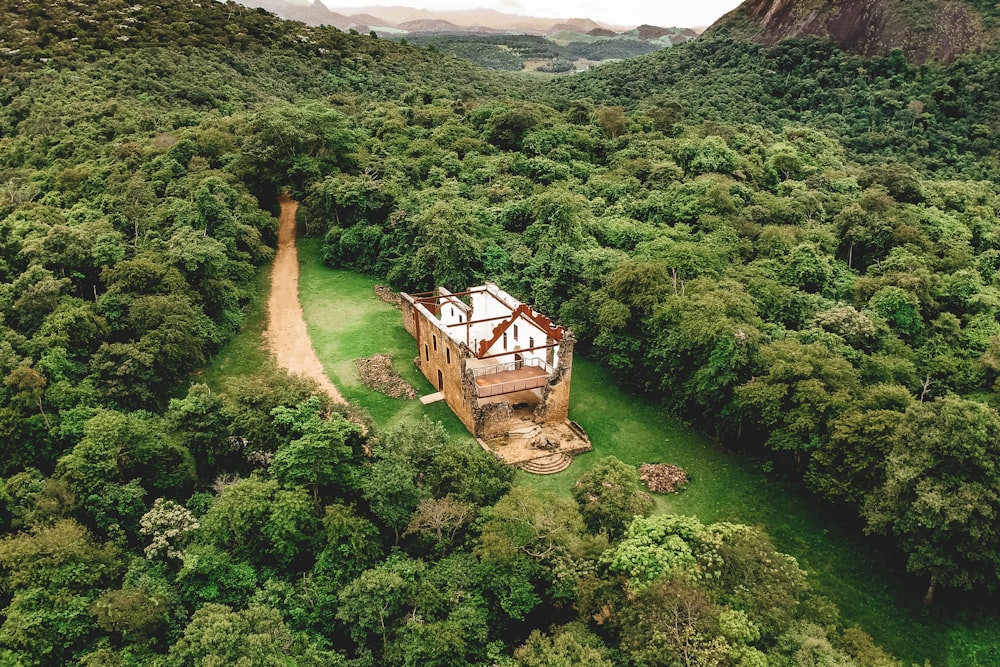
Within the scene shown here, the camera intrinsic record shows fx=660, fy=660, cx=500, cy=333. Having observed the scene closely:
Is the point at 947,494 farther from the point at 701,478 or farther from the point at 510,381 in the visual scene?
the point at 510,381

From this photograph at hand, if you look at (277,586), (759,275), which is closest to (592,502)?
(277,586)

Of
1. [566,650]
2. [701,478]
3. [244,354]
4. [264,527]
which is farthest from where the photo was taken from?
[244,354]

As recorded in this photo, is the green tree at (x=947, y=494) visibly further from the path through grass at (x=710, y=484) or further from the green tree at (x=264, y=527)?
the green tree at (x=264, y=527)

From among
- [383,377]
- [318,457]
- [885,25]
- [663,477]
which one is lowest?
[663,477]

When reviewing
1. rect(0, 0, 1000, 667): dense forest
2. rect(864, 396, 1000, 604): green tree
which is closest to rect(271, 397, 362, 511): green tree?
rect(0, 0, 1000, 667): dense forest

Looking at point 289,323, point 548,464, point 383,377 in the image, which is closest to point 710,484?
point 548,464

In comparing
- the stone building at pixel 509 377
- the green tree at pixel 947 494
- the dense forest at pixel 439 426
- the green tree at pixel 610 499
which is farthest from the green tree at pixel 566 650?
the green tree at pixel 947 494
